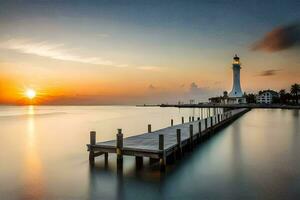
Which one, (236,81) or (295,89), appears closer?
(295,89)

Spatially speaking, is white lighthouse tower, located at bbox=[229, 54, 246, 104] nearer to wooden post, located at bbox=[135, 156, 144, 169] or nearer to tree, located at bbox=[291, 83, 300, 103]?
tree, located at bbox=[291, 83, 300, 103]

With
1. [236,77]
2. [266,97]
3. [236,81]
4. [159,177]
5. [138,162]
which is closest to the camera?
[159,177]

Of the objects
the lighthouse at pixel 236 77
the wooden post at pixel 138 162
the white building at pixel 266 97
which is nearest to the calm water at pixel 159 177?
the wooden post at pixel 138 162

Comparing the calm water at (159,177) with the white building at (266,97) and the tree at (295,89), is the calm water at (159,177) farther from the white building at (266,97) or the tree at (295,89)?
the white building at (266,97)

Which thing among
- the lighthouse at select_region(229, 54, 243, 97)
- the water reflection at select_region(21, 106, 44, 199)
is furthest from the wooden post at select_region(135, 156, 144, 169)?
the lighthouse at select_region(229, 54, 243, 97)

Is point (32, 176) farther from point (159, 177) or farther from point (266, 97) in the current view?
point (266, 97)

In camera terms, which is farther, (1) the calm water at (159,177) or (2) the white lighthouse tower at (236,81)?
(2) the white lighthouse tower at (236,81)

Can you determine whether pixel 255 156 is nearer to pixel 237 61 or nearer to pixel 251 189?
pixel 251 189

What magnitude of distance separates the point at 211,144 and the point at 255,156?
4.82m

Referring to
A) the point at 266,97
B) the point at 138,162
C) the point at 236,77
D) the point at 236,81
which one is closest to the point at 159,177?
the point at 138,162

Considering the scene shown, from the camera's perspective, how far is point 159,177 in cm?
1255

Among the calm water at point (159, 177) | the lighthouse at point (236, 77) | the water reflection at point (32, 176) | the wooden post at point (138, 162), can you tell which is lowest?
the water reflection at point (32, 176)

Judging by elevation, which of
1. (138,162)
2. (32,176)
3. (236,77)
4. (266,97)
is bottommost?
(32,176)

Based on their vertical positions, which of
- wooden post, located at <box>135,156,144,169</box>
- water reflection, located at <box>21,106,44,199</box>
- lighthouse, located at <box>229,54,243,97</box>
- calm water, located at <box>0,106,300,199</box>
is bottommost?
water reflection, located at <box>21,106,44,199</box>
